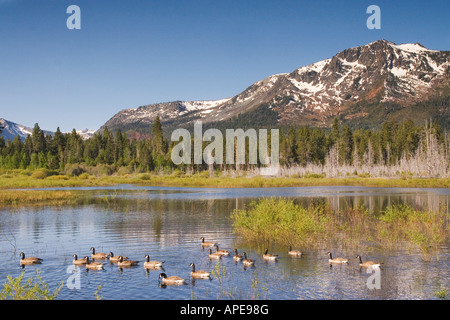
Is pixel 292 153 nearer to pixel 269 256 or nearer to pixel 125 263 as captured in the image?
pixel 269 256

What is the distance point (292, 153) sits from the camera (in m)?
167

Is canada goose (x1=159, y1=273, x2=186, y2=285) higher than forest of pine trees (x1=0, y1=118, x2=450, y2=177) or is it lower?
lower

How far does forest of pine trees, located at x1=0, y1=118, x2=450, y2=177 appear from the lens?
14438 centimetres

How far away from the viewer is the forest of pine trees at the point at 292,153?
474 feet

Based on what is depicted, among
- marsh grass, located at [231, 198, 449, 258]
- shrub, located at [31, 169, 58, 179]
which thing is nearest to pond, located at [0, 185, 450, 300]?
marsh grass, located at [231, 198, 449, 258]

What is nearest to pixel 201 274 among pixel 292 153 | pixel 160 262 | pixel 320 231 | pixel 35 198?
pixel 160 262

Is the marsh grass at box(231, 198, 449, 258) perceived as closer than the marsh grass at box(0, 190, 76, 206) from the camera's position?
Yes

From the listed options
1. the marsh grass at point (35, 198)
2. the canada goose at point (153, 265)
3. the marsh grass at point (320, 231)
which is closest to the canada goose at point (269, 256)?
the marsh grass at point (320, 231)

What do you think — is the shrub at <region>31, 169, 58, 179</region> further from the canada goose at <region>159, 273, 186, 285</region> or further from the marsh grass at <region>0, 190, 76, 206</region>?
the canada goose at <region>159, 273, 186, 285</region>

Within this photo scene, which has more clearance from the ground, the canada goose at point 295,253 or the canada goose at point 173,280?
the canada goose at point 295,253

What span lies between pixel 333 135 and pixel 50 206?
13343 cm

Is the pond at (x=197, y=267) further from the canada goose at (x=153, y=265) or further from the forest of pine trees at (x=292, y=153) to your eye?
the forest of pine trees at (x=292, y=153)
